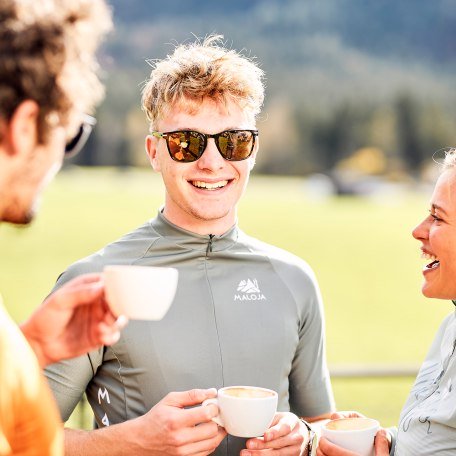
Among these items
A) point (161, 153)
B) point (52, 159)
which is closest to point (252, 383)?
point (161, 153)

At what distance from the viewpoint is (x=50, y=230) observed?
166 feet

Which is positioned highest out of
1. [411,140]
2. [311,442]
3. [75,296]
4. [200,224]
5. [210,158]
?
[411,140]

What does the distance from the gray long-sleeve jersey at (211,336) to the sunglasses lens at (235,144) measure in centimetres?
30

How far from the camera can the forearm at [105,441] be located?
2.57 m

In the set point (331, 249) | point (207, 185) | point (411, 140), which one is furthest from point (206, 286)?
point (411, 140)

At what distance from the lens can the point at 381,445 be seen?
8.65ft

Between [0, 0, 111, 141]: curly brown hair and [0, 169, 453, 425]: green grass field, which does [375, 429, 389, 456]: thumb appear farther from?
[0, 169, 453, 425]: green grass field

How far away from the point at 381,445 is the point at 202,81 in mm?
1428

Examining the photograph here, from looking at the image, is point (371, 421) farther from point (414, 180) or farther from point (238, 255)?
point (414, 180)

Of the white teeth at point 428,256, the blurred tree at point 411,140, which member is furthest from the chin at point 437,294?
the blurred tree at point 411,140

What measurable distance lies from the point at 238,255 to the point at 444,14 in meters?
123

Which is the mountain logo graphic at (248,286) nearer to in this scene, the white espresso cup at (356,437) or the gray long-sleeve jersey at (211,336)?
the gray long-sleeve jersey at (211,336)

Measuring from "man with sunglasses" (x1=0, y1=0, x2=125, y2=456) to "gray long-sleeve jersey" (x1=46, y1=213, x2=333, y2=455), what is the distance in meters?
1.03

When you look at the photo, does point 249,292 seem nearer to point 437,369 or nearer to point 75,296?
point 437,369
